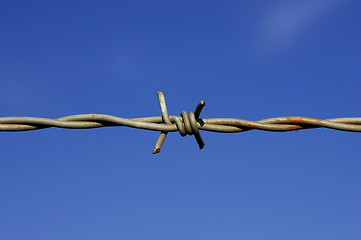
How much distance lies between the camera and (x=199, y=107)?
2.60 metres

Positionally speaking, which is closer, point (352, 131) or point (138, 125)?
point (138, 125)

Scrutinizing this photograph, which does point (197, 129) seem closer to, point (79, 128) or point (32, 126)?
point (79, 128)

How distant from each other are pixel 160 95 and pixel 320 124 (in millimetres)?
984

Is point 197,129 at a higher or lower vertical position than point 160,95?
lower

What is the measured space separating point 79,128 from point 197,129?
68 cm

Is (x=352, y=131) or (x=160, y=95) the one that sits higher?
(x=160, y=95)

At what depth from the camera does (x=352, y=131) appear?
9.24 ft

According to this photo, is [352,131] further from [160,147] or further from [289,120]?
[160,147]

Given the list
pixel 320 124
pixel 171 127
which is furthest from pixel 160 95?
pixel 320 124

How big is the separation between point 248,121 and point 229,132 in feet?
0.42

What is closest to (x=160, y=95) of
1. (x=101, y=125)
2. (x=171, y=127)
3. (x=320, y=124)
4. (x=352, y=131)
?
(x=171, y=127)

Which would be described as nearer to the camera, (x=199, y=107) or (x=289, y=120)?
(x=199, y=107)

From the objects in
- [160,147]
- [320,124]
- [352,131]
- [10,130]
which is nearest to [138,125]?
→ [160,147]

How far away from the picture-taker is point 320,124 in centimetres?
282
